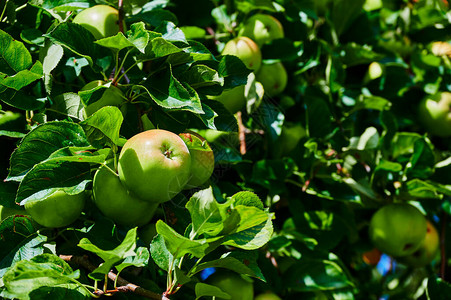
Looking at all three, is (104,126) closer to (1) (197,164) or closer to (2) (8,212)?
(1) (197,164)

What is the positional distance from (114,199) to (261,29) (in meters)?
0.85

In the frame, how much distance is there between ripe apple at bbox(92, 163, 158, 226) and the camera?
3.29 feet

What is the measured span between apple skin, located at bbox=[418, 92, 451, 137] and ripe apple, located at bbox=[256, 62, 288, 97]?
2.35ft

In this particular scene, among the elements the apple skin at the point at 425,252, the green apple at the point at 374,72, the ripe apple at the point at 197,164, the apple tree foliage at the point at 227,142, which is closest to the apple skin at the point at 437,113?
the apple tree foliage at the point at 227,142

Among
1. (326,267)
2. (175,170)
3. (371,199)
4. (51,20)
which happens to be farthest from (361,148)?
(51,20)

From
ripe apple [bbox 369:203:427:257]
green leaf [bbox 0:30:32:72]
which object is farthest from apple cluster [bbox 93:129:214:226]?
ripe apple [bbox 369:203:427:257]

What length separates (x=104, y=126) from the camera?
0.95m

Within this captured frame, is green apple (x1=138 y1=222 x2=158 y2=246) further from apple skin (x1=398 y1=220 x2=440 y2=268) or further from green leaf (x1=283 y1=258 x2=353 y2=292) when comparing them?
apple skin (x1=398 y1=220 x2=440 y2=268)

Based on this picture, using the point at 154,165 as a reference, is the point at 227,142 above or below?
below

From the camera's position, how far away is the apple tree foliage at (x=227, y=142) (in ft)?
3.12

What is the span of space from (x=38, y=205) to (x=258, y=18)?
3.15ft

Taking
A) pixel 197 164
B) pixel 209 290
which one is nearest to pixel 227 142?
pixel 197 164

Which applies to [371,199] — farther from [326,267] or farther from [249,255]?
[249,255]

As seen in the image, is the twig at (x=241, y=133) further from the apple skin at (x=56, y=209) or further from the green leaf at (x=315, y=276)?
the apple skin at (x=56, y=209)
